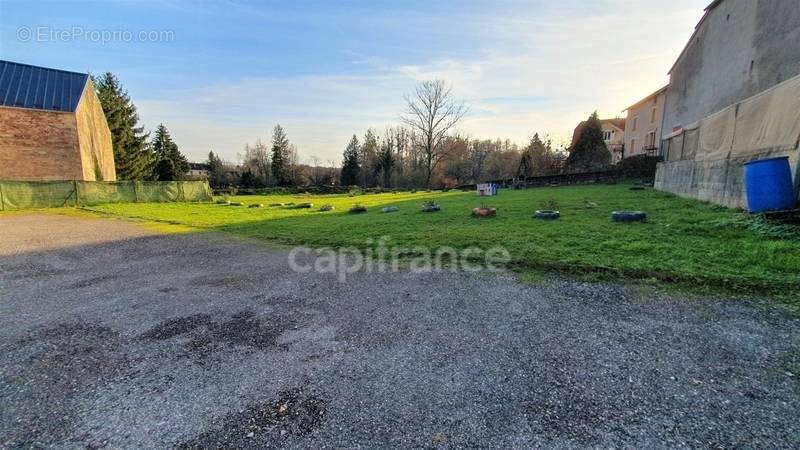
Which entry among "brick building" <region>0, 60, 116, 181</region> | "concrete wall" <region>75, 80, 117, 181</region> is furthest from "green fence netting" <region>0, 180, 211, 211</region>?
"concrete wall" <region>75, 80, 117, 181</region>

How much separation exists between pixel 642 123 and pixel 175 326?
40093mm

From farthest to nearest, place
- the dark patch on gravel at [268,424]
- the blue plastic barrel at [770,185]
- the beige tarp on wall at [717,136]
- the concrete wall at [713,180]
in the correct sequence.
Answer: the beige tarp on wall at [717,136], the concrete wall at [713,180], the blue plastic barrel at [770,185], the dark patch on gravel at [268,424]

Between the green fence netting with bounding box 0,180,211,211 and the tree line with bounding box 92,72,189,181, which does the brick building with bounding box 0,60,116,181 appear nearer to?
the green fence netting with bounding box 0,180,211,211

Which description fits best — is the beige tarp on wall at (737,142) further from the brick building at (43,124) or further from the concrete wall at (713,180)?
the brick building at (43,124)

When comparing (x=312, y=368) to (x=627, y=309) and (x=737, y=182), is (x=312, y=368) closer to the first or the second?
(x=627, y=309)

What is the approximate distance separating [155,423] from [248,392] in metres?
0.60

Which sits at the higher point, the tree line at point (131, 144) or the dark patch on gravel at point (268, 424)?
the tree line at point (131, 144)

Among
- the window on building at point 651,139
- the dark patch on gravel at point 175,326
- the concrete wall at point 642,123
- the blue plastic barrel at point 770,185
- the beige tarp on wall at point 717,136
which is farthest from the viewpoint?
the window on building at point 651,139

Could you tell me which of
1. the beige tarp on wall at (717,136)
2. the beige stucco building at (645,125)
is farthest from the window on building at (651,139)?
the beige tarp on wall at (717,136)

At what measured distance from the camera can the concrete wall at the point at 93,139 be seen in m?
24.9

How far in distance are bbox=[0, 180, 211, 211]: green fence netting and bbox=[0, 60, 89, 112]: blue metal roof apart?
7.13 meters

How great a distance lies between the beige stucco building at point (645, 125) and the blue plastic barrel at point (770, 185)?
24062 millimetres

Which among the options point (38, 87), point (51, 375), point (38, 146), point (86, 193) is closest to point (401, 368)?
point (51, 375)

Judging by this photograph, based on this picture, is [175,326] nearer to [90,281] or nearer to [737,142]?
[90,281]
